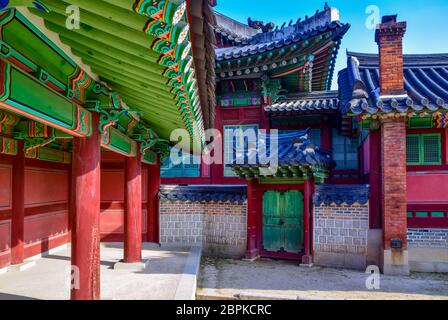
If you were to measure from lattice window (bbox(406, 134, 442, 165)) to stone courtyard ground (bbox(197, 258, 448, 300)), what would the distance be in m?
2.63

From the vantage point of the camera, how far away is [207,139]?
9.77 m

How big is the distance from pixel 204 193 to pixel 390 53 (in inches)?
237

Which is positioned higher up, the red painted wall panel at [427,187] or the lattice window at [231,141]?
the lattice window at [231,141]

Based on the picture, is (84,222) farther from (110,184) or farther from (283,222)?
(283,222)

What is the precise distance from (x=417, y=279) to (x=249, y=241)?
397 cm

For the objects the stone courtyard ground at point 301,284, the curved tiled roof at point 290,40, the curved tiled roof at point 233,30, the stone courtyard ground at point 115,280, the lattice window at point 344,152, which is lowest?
the stone courtyard ground at point 301,284

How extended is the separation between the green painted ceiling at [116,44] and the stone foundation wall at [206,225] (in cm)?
634

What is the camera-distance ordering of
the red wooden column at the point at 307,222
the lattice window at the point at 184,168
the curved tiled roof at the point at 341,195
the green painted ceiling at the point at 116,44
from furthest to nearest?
the lattice window at the point at 184,168
the red wooden column at the point at 307,222
the curved tiled roof at the point at 341,195
the green painted ceiling at the point at 116,44

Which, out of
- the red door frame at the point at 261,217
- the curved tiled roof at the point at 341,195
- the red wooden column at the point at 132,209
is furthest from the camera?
the red door frame at the point at 261,217

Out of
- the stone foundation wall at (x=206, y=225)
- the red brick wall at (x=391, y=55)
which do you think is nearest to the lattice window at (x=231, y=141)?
the stone foundation wall at (x=206, y=225)

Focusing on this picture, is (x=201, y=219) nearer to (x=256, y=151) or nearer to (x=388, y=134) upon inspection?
(x=256, y=151)

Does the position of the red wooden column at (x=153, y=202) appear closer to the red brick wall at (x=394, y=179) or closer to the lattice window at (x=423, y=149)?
the red brick wall at (x=394, y=179)

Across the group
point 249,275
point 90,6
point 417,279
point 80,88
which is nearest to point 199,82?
point 80,88

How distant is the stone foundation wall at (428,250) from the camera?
8.38 m
